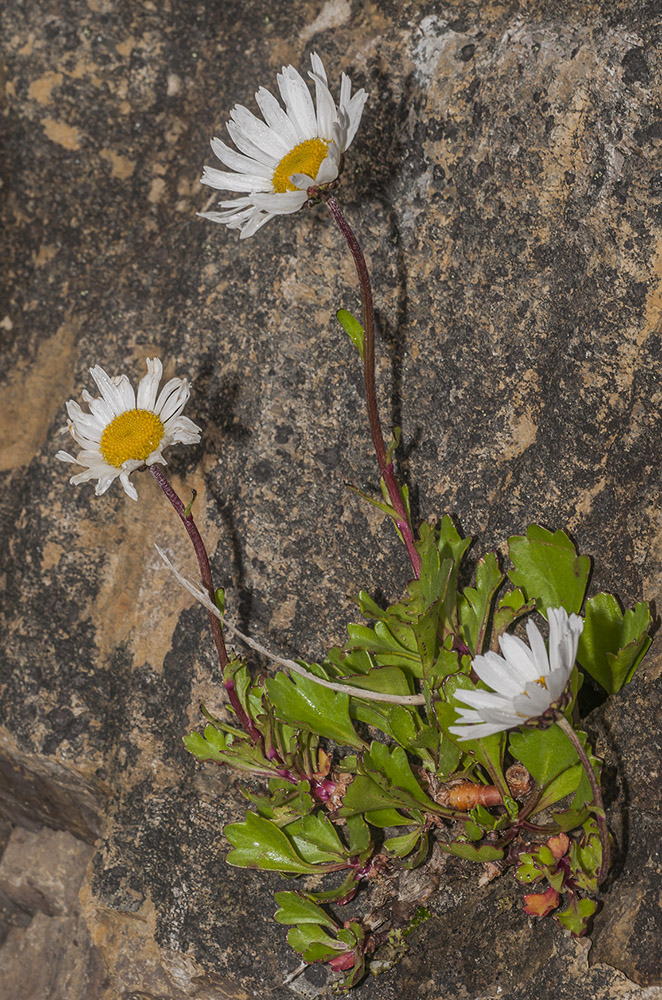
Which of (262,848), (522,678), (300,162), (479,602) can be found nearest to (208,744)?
(262,848)

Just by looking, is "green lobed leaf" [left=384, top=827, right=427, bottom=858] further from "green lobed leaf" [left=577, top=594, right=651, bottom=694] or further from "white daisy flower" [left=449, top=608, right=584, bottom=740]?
"green lobed leaf" [left=577, top=594, right=651, bottom=694]

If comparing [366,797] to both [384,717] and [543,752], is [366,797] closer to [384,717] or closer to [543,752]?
[384,717]

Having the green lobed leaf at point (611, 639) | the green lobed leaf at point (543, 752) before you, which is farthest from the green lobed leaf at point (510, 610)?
the green lobed leaf at point (543, 752)

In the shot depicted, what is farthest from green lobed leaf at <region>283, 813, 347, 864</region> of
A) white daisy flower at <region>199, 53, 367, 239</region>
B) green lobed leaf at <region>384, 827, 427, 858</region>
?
white daisy flower at <region>199, 53, 367, 239</region>

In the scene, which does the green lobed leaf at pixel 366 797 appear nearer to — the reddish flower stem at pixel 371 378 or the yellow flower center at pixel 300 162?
the reddish flower stem at pixel 371 378

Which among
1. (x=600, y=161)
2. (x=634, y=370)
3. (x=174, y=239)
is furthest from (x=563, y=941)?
(x=174, y=239)

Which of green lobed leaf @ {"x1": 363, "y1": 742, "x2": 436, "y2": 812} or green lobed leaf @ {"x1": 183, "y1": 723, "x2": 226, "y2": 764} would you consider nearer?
green lobed leaf @ {"x1": 363, "y1": 742, "x2": 436, "y2": 812}

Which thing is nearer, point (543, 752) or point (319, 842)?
point (543, 752)
